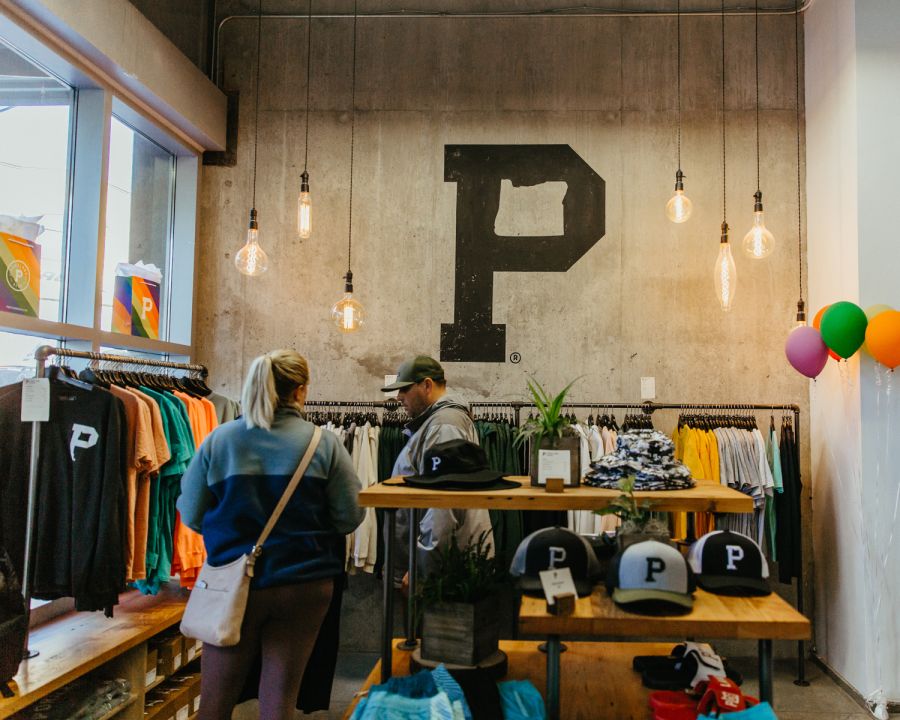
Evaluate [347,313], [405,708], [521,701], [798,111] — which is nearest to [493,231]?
[347,313]

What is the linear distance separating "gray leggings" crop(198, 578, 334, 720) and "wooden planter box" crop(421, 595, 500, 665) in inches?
15.9

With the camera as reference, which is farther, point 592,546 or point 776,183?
point 776,183

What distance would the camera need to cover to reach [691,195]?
5070 mm

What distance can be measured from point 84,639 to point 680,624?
2.63m

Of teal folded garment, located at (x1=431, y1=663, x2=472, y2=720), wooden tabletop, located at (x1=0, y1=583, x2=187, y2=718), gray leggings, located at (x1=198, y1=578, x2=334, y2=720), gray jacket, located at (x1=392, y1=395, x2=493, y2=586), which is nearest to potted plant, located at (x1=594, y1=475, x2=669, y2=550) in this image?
teal folded garment, located at (x1=431, y1=663, x2=472, y2=720)

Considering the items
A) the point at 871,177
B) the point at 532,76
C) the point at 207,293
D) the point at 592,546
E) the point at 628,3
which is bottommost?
the point at 592,546

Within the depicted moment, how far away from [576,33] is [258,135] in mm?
2345

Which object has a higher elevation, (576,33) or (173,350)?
(576,33)

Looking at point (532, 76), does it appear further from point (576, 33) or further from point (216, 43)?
point (216, 43)

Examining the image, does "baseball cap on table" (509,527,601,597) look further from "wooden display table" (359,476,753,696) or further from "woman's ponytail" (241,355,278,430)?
"woman's ponytail" (241,355,278,430)

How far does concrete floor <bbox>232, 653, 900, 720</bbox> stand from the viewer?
389 cm

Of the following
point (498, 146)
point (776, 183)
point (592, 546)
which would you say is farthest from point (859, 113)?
point (592, 546)

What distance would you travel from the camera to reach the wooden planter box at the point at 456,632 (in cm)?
222

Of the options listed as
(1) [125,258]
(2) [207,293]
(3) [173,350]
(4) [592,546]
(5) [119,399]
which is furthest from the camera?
(2) [207,293]
